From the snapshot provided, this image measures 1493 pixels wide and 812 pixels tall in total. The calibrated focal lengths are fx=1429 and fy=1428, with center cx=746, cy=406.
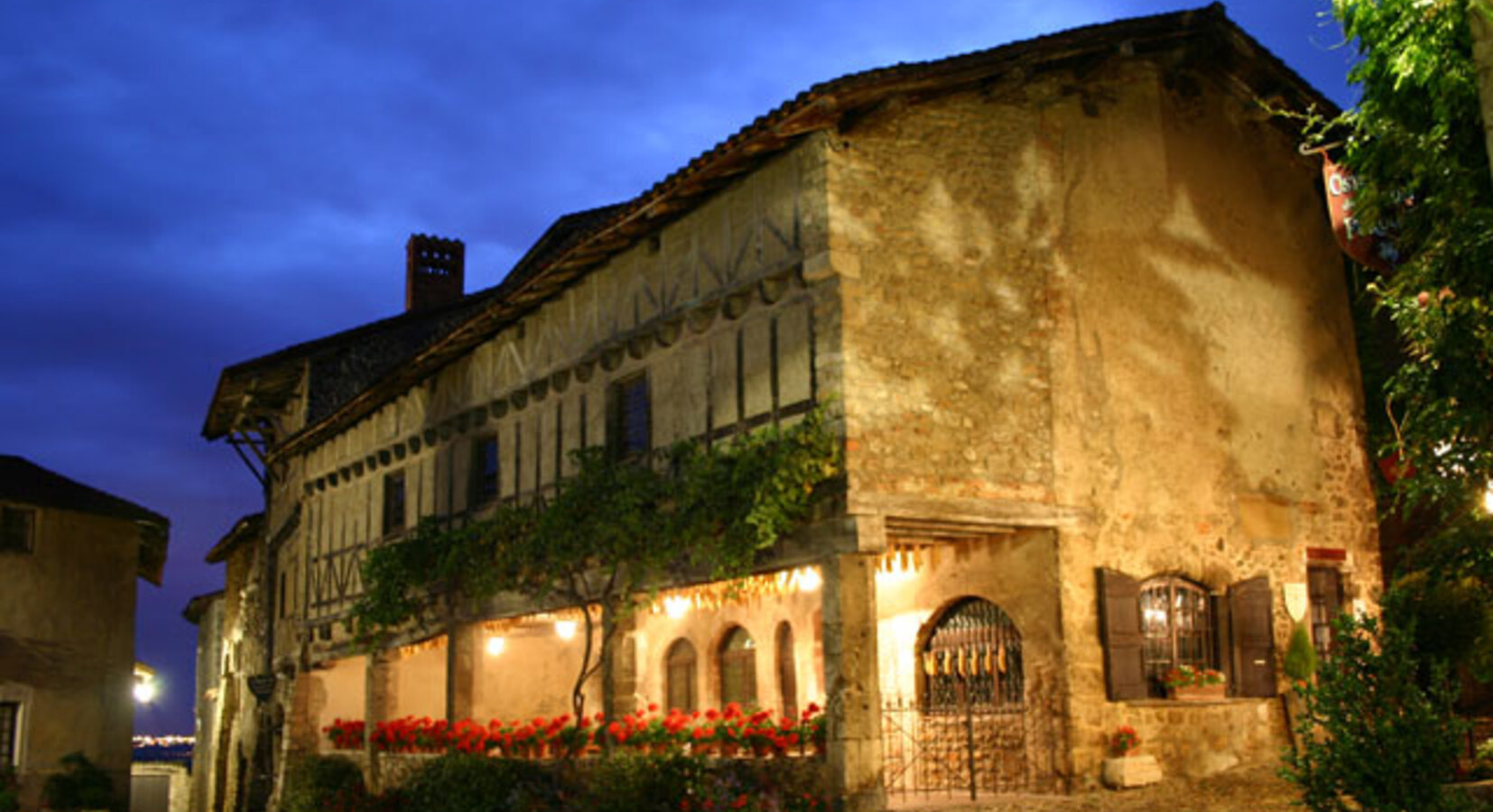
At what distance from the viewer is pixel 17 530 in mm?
25031

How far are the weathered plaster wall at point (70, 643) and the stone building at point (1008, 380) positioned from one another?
34.8ft

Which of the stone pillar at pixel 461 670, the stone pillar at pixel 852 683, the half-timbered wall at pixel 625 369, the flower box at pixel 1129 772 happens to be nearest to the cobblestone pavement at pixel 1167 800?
the flower box at pixel 1129 772

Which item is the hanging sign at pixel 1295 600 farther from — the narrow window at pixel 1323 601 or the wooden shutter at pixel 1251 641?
the wooden shutter at pixel 1251 641

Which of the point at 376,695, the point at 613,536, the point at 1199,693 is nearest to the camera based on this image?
the point at 1199,693

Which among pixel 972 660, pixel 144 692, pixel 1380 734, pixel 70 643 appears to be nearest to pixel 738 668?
pixel 972 660

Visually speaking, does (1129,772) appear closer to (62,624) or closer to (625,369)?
(625,369)

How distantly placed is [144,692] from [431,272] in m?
9.67

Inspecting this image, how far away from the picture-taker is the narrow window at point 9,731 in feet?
78.2

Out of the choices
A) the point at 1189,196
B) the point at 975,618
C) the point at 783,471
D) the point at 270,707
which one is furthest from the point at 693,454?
the point at 270,707

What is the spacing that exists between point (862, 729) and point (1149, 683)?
344 cm

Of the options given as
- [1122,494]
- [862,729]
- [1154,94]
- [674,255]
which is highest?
[1154,94]

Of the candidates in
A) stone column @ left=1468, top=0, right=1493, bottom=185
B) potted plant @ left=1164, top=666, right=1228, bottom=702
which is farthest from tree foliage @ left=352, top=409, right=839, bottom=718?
stone column @ left=1468, top=0, right=1493, bottom=185

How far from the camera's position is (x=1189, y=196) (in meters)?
15.3

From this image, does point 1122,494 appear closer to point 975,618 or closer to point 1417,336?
point 975,618
